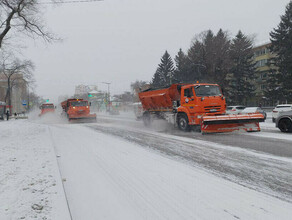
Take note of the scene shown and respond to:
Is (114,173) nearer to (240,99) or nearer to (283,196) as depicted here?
(283,196)

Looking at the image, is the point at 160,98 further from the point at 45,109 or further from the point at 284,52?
the point at 284,52

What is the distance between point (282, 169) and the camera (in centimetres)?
495

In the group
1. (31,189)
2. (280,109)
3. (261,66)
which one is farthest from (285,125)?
(261,66)

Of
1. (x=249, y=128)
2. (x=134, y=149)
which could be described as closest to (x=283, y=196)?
(x=134, y=149)

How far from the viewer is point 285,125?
35.7 ft

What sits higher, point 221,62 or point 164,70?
point 164,70

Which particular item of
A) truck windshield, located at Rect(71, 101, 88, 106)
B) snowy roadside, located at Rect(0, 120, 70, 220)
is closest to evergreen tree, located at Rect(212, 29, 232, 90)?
truck windshield, located at Rect(71, 101, 88, 106)

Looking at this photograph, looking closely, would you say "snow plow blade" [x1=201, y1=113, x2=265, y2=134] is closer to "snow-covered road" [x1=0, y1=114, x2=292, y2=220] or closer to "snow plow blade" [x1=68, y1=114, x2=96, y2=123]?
"snow-covered road" [x1=0, y1=114, x2=292, y2=220]

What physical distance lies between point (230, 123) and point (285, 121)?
2.99m

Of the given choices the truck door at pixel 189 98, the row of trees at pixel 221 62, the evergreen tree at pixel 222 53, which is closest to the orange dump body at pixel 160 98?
the truck door at pixel 189 98

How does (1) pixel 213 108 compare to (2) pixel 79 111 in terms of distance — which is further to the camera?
(2) pixel 79 111

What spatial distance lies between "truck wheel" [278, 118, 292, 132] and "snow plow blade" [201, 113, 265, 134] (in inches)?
44.3

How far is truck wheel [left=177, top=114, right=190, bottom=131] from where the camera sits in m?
11.8

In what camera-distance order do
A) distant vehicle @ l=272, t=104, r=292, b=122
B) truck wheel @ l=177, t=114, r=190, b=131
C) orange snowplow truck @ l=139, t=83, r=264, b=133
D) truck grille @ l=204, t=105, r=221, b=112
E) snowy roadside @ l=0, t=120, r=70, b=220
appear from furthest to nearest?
distant vehicle @ l=272, t=104, r=292, b=122
truck wheel @ l=177, t=114, r=190, b=131
truck grille @ l=204, t=105, r=221, b=112
orange snowplow truck @ l=139, t=83, r=264, b=133
snowy roadside @ l=0, t=120, r=70, b=220
